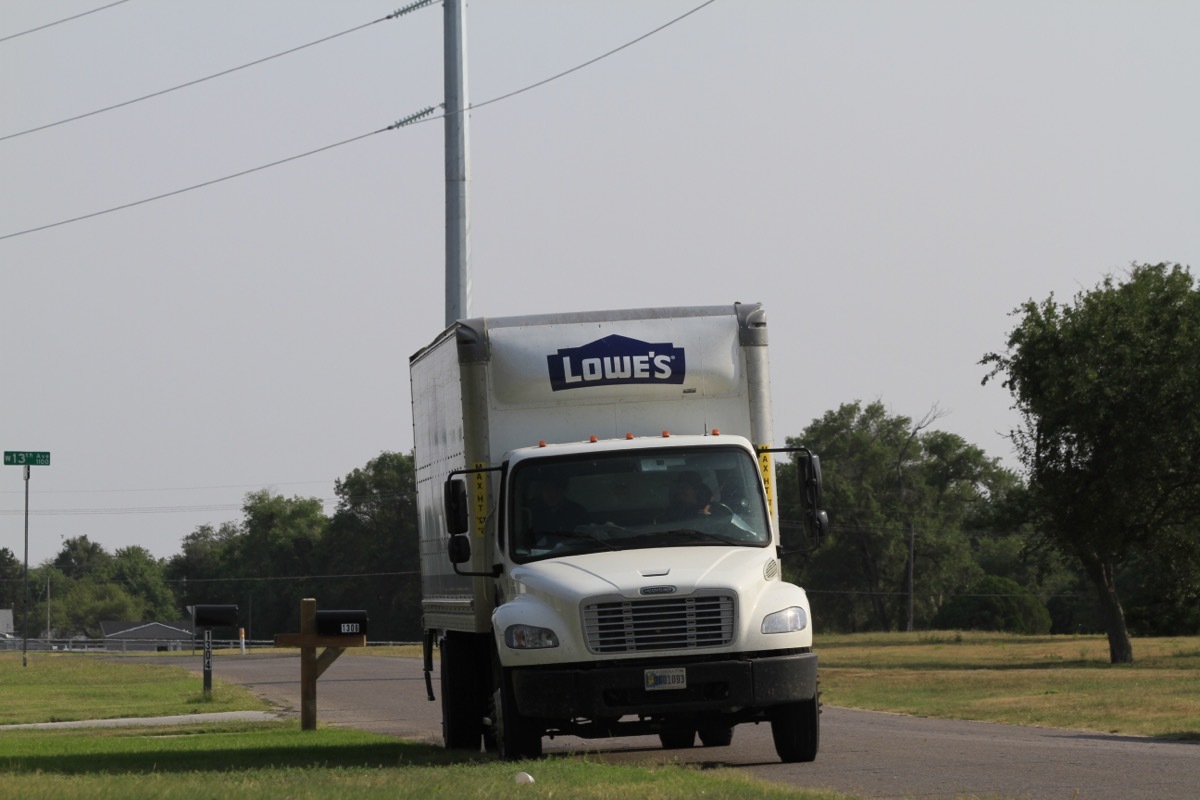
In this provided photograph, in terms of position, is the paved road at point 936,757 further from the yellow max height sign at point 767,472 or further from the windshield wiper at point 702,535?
the yellow max height sign at point 767,472

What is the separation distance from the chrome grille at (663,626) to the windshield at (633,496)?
1060 mm

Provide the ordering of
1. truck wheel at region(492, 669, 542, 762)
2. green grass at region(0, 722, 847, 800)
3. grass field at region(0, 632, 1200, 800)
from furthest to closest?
truck wheel at region(492, 669, 542, 762)
grass field at region(0, 632, 1200, 800)
green grass at region(0, 722, 847, 800)

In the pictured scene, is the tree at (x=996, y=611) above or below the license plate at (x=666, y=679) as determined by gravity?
above

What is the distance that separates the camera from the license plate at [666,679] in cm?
1366

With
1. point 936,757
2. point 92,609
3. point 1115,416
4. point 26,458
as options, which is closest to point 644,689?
point 936,757

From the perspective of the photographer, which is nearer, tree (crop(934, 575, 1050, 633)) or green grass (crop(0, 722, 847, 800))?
green grass (crop(0, 722, 847, 800))

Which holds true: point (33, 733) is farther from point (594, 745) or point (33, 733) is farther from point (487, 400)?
point (487, 400)

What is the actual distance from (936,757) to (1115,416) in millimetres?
30106

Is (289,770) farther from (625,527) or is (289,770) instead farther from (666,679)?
(625,527)

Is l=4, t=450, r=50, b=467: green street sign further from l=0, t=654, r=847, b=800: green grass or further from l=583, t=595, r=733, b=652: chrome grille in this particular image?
l=583, t=595, r=733, b=652: chrome grille

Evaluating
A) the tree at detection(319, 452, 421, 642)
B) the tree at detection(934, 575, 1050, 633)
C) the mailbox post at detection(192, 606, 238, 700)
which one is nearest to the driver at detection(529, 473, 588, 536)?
the mailbox post at detection(192, 606, 238, 700)

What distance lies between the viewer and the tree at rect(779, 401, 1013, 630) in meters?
104

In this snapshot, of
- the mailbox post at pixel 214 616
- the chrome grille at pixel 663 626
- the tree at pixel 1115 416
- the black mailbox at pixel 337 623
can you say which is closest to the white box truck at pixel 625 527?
the chrome grille at pixel 663 626

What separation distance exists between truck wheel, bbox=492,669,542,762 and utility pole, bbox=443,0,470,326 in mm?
9014
